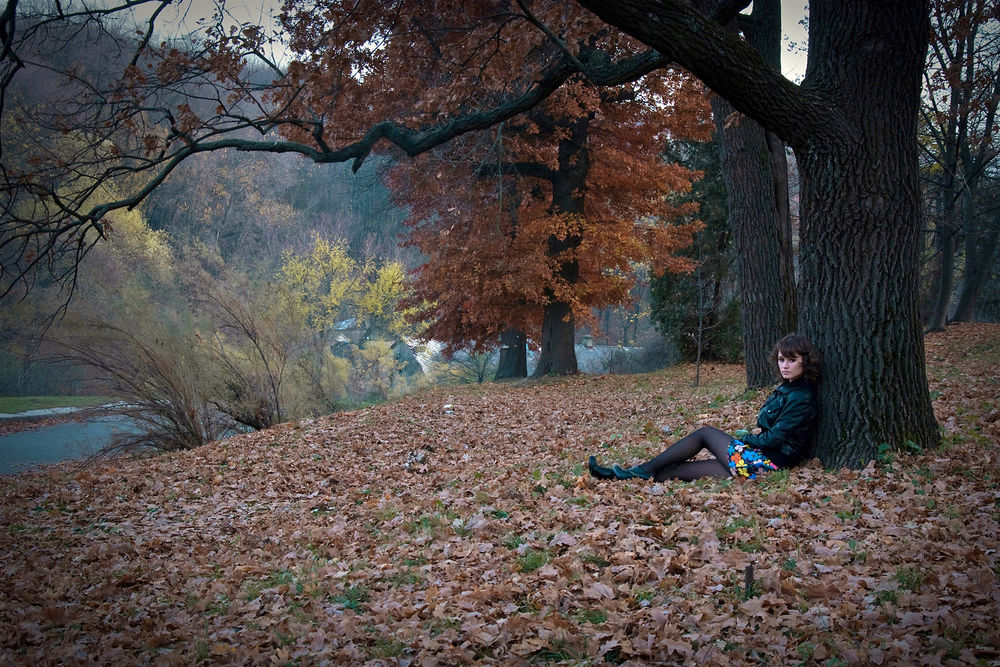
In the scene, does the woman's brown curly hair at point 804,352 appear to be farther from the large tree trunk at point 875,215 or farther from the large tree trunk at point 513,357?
the large tree trunk at point 513,357

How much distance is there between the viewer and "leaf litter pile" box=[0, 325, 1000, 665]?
284cm

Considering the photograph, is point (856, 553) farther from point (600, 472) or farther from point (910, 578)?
point (600, 472)

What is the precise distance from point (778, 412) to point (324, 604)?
379cm

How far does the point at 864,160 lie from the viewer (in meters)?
4.96

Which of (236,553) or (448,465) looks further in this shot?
(448,465)

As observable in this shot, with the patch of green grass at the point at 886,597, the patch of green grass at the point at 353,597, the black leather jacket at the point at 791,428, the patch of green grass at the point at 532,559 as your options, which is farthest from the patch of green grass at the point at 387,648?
the black leather jacket at the point at 791,428

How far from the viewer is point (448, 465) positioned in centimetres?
806

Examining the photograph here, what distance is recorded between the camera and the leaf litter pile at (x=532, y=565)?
A: 112 inches

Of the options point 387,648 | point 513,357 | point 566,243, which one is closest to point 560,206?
point 566,243

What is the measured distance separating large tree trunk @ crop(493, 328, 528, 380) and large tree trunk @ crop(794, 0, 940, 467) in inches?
652

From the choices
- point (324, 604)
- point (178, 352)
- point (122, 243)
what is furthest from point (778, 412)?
point (122, 243)

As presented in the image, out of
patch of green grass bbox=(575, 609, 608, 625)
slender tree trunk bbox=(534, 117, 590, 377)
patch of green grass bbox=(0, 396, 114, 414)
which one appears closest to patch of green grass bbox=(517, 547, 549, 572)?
patch of green grass bbox=(575, 609, 608, 625)

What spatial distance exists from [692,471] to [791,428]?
0.87m

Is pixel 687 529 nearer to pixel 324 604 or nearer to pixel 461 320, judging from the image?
pixel 324 604
